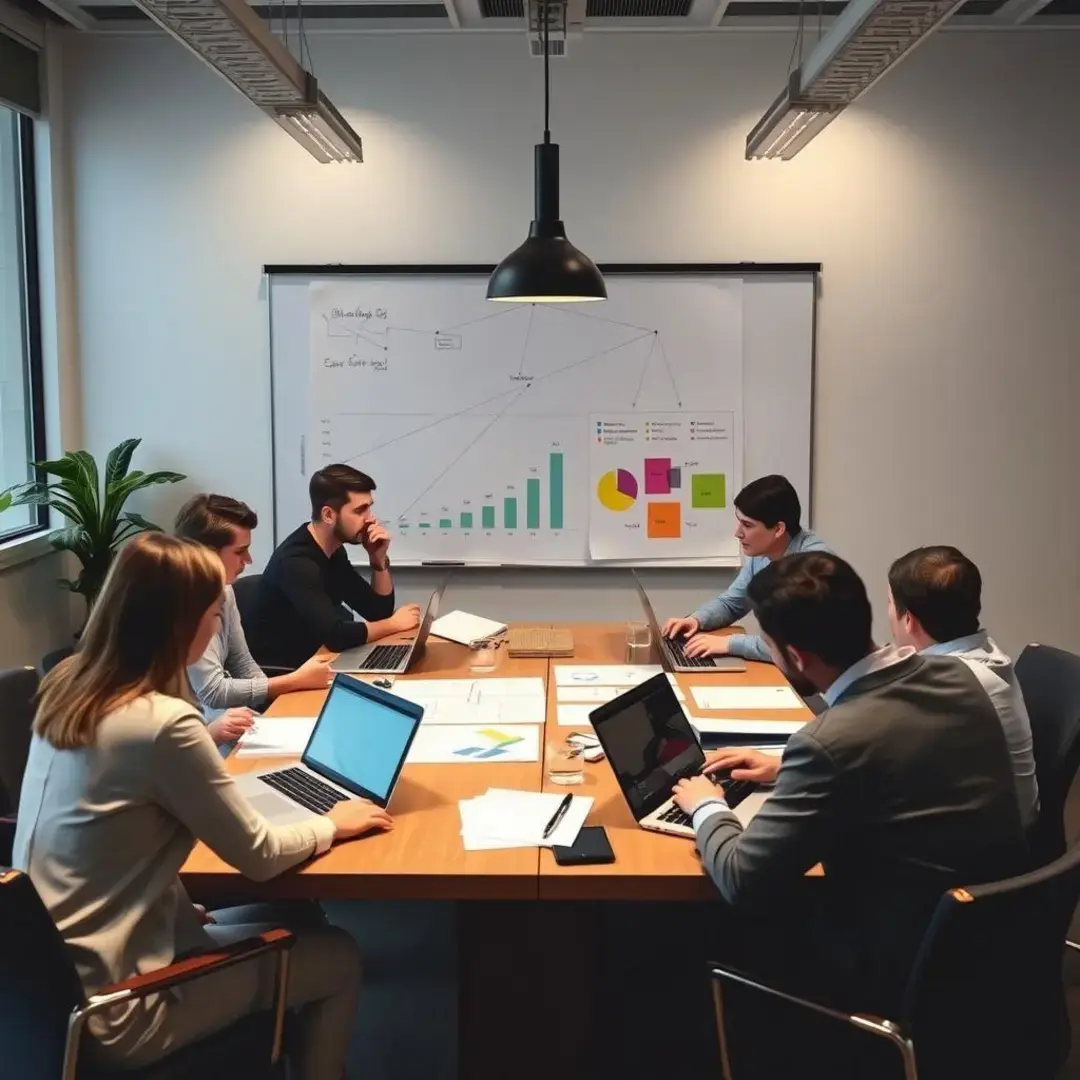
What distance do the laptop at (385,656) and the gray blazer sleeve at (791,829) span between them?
64.0 inches

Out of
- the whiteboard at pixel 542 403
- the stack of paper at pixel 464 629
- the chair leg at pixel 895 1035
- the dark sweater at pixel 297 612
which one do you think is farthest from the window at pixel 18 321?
the chair leg at pixel 895 1035

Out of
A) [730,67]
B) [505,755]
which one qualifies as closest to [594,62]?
[730,67]

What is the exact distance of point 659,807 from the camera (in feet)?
7.21

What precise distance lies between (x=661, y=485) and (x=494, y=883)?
119 inches

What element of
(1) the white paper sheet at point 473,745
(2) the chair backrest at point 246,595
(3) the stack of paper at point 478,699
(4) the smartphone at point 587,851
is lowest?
(4) the smartphone at point 587,851

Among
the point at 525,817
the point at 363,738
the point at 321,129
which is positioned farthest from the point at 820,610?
the point at 321,129

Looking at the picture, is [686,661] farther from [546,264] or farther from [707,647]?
[546,264]

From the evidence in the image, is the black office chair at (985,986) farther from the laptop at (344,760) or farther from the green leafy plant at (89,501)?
the green leafy plant at (89,501)

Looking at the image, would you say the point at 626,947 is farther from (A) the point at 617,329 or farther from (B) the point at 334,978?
(A) the point at 617,329

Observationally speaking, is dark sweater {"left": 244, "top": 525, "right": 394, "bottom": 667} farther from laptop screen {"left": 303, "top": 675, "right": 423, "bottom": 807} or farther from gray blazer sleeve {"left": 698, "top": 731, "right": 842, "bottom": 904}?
gray blazer sleeve {"left": 698, "top": 731, "right": 842, "bottom": 904}

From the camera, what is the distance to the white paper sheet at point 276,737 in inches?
101

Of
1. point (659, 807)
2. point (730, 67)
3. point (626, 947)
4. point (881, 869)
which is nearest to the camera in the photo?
point (881, 869)

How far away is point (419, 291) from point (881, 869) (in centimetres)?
342

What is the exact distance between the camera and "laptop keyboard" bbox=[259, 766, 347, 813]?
2.26 meters
